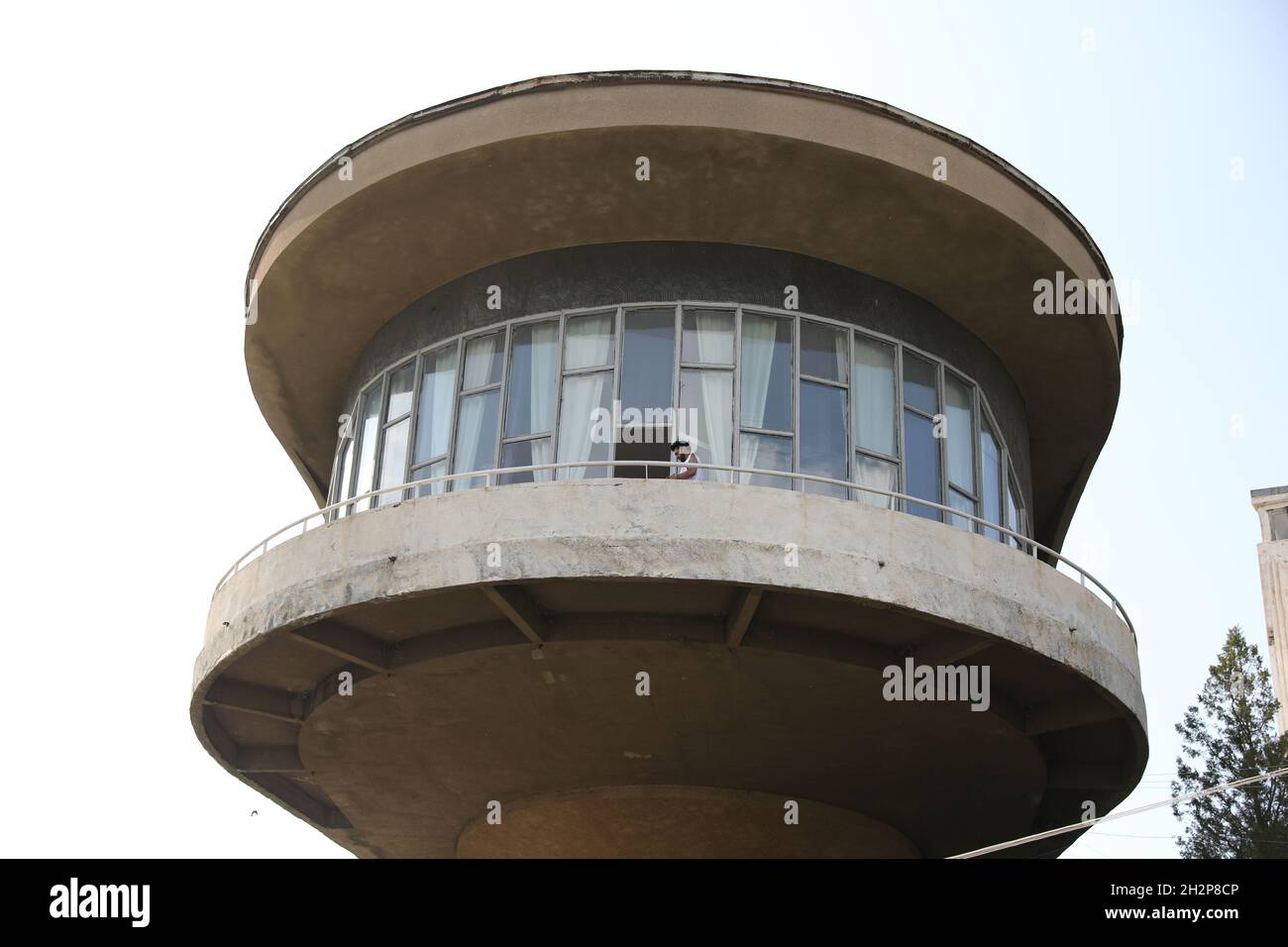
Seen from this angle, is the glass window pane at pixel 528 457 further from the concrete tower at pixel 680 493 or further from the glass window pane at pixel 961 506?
the glass window pane at pixel 961 506

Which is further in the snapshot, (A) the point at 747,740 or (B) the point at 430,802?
(B) the point at 430,802

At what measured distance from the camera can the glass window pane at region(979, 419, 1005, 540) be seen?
672 inches

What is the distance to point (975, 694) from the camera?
605 inches

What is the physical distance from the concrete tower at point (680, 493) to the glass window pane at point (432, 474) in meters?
0.06

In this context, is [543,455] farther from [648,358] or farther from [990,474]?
[990,474]

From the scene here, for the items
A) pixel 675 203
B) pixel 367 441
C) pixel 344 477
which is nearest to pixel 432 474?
pixel 367 441

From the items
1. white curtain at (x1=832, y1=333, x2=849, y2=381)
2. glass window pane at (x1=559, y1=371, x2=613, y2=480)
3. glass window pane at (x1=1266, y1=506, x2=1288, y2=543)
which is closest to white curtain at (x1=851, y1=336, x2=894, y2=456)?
white curtain at (x1=832, y1=333, x2=849, y2=381)

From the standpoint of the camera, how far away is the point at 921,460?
53.3 ft

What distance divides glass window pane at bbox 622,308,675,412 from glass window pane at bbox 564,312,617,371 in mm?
189

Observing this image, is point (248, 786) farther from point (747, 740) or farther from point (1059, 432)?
point (1059, 432)

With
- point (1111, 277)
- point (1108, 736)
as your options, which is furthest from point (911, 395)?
point (1108, 736)

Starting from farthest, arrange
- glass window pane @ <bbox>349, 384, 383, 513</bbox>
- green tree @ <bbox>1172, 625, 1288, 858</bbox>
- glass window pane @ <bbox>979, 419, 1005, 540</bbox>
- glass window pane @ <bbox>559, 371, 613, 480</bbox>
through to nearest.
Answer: green tree @ <bbox>1172, 625, 1288, 858</bbox> < glass window pane @ <bbox>349, 384, 383, 513</bbox> < glass window pane @ <bbox>979, 419, 1005, 540</bbox> < glass window pane @ <bbox>559, 371, 613, 480</bbox>

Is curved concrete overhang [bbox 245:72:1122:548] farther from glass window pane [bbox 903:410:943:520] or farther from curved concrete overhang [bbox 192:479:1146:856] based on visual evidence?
curved concrete overhang [bbox 192:479:1146:856]

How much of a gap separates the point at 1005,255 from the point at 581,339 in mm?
4667
